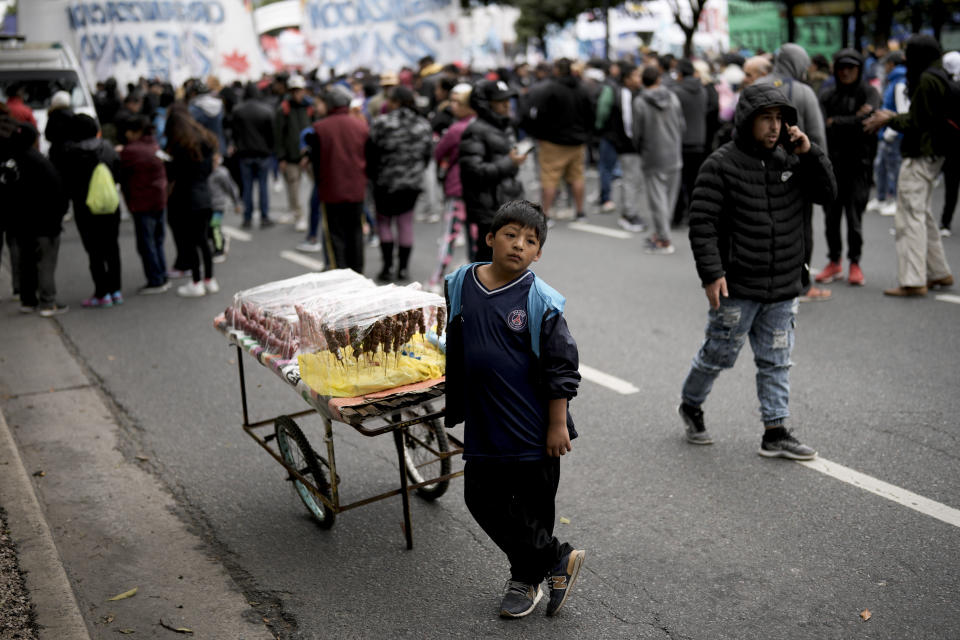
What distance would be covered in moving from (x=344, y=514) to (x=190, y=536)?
738 mm

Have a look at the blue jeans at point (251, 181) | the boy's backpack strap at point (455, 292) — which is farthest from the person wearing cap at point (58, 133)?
the boy's backpack strap at point (455, 292)

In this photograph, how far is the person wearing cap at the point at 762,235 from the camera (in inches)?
197

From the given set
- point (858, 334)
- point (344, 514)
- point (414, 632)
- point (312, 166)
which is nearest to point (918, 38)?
point (858, 334)

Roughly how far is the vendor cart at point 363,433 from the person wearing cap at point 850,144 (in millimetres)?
5043

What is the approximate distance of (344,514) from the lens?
4.89 m

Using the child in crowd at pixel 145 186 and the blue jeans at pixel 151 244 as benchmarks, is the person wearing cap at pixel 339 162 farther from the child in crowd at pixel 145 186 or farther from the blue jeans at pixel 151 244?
the blue jeans at pixel 151 244

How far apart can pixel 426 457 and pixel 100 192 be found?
529cm

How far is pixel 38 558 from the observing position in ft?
14.1

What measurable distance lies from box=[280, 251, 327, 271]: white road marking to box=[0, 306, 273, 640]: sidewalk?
4.27 meters

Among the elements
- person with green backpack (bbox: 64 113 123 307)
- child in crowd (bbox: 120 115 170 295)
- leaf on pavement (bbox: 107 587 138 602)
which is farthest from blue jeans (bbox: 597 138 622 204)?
leaf on pavement (bbox: 107 587 138 602)

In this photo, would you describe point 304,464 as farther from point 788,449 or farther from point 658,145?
point 658,145

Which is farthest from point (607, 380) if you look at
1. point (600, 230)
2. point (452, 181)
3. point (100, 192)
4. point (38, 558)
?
point (600, 230)

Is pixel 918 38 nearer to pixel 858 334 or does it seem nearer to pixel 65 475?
pixel 858 334

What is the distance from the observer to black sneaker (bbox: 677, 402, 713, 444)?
5465mm
